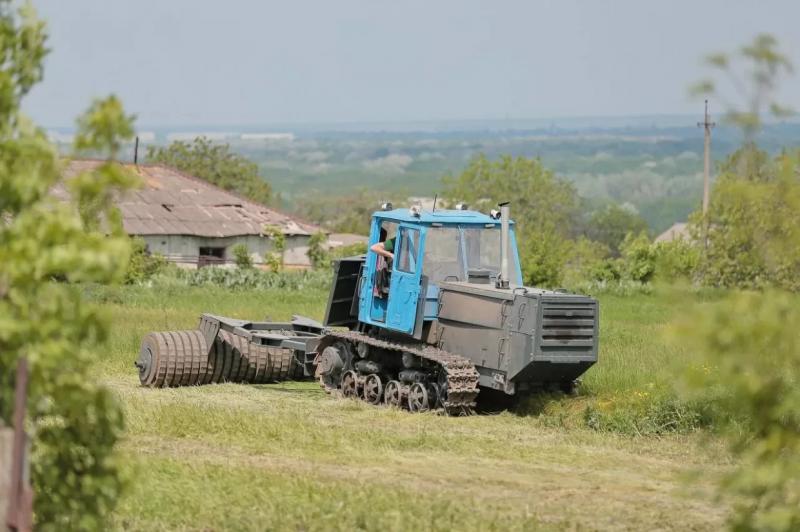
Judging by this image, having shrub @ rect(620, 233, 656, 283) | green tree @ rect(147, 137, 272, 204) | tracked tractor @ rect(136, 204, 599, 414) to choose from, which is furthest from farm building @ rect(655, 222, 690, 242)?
tracked tractor @ rect(136, 204, 599, 414)

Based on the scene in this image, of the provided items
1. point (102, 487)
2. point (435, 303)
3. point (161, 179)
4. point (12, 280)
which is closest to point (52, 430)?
point (102, 487)

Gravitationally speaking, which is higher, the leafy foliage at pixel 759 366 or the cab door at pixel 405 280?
the leafy foliage at pixel 759 366

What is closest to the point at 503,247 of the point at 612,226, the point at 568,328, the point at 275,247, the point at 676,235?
the point at 568,328

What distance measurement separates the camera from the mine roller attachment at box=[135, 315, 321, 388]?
63.9 feet

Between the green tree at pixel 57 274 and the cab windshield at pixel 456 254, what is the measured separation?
32.5 feet

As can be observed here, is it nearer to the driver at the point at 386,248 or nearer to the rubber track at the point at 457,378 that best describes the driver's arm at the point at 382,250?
the driver at the point at 386,248

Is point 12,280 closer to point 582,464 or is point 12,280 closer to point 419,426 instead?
point 582,464

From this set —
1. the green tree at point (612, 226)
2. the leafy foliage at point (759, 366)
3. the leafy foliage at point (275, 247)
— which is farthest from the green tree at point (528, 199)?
the leafy foliage at point (759, 366)

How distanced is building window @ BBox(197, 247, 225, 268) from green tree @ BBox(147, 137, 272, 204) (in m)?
34.3

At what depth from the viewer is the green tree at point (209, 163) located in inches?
3526

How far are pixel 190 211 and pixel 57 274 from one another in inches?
1856

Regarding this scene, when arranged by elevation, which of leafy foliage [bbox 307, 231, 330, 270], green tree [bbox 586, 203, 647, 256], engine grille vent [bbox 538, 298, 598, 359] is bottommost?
green tree [bbox 586, 203, 647, 256]

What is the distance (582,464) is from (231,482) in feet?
11.9

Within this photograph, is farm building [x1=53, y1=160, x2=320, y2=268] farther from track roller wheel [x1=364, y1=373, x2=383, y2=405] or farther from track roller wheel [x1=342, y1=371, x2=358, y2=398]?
track roller wheel [x1=364, y1=373, x2=383, y2=405]
